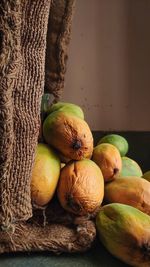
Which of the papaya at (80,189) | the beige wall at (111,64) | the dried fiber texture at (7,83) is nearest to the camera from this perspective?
the dried fiber texture at (7,83)

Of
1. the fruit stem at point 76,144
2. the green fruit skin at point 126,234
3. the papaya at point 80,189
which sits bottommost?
the green fruit skin at point 126,234

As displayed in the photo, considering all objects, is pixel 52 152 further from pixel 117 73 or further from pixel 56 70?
pixel 117 73

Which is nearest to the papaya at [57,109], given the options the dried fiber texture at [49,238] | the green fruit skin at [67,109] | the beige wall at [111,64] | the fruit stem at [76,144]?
the green fruit skin at [67,109]

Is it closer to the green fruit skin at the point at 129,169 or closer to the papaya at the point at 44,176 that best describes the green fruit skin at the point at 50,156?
the papaya at the point at 44,176

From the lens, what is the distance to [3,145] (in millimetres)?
461

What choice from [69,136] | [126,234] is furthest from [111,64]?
[126,234]

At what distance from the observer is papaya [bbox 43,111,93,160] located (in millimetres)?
576

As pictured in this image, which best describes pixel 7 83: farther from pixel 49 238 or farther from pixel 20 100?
pixel 49 238

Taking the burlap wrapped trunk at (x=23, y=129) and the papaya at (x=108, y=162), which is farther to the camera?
the papaya at (x=108, y=162)

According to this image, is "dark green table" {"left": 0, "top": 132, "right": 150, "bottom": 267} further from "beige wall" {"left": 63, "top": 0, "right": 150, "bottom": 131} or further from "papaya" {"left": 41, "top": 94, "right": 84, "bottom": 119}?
"beige wall" {"left": 63, "top": 0, "right": 150, "bottom": 131}

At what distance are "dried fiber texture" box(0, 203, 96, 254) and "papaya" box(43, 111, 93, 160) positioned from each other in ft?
0.31

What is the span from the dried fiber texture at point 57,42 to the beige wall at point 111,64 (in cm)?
53

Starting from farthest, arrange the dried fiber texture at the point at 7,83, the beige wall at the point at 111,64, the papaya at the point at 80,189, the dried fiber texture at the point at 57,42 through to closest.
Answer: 1. the beige wall at the point at 111,64
2. the dried fiber texture at the point at 57,42
3. the papaya at the point at 80,189
4. the dried fiber texture at the point at 7,83

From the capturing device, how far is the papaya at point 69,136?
58cm
